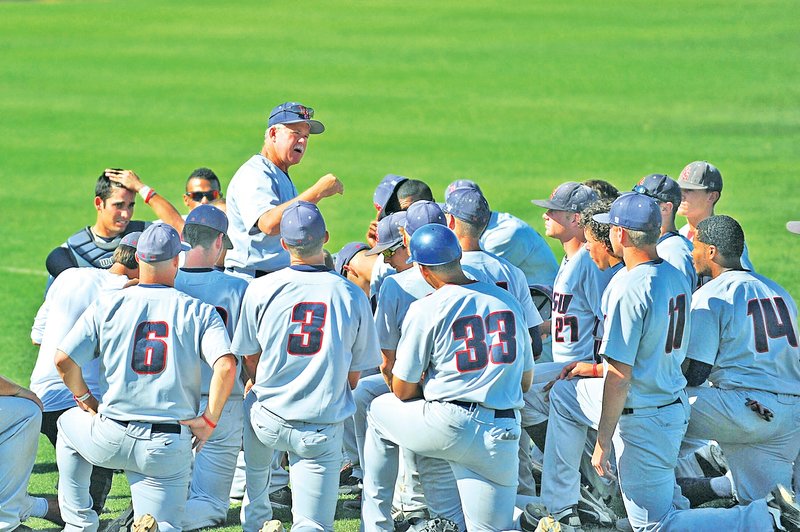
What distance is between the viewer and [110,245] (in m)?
8.02

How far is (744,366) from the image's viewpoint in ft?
21.5

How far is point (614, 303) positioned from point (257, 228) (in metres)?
2.51

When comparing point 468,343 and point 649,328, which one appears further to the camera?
point 649,328

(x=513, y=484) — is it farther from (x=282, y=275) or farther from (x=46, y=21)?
(x=46, y=21)

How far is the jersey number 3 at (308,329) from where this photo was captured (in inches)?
236

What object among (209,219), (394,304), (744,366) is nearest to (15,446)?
(209,219)

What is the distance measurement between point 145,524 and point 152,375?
0.74m

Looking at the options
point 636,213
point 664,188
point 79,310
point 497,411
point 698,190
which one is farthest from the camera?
point 698,190

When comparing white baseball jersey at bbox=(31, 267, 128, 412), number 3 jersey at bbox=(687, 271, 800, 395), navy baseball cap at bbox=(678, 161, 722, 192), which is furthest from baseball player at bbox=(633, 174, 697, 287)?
white baseball jersey at bbox=(31, 267, 128, 412)

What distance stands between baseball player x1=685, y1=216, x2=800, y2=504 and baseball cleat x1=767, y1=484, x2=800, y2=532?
0.96 ft

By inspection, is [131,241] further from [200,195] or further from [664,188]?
[664,188]

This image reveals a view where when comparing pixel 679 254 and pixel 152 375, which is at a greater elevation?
pixel 679 254

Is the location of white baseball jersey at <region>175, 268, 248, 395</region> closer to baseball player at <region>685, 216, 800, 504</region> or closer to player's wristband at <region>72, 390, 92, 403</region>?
player's wristband at <region>72, 390, 92, 403</region>

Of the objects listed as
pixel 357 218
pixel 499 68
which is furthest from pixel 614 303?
pixel 499 68
